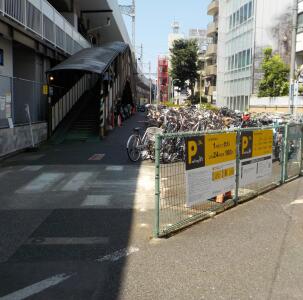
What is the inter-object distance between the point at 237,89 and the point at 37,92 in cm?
2952

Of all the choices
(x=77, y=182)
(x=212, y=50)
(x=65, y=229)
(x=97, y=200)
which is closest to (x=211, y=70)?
(x=212, y=50)

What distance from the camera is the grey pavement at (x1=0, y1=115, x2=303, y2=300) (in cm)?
402

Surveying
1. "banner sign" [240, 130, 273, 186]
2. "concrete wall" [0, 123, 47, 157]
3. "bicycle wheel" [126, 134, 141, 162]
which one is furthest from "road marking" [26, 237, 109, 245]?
"concrete wall" [0, 123, 47, 157]

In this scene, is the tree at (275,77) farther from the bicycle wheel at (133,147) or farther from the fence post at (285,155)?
the fence post at (285,155)

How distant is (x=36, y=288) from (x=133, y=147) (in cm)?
841

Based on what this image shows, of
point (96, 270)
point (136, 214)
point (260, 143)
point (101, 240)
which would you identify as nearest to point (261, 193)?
point (260, 143)

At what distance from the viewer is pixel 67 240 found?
5.41m

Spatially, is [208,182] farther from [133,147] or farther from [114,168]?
[133,147]

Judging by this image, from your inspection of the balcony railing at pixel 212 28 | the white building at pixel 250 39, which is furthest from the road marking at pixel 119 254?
the balcony railing at pixel 212 28

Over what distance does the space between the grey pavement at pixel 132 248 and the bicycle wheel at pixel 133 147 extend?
3.32 meters

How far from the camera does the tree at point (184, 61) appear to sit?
59844mm

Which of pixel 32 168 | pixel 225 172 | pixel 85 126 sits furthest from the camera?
pixel 85 126

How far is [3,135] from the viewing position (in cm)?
1273

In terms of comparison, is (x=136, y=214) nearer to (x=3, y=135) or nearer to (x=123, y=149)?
(x=3, y=135)
